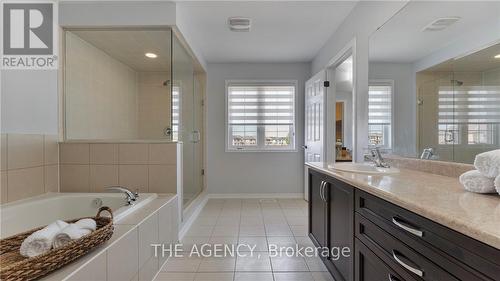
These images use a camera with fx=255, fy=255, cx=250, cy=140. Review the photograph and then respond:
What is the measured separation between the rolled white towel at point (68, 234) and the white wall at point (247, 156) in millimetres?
3014

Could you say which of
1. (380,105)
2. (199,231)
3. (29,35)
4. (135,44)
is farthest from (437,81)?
(29,35)

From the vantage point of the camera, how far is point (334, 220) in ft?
5.40

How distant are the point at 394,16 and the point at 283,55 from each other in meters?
2.14

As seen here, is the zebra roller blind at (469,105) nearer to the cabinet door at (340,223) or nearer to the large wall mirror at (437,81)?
the large wall mirror at (437,81)

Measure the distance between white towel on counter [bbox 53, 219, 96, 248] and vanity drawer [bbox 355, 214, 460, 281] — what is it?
1.32 metres

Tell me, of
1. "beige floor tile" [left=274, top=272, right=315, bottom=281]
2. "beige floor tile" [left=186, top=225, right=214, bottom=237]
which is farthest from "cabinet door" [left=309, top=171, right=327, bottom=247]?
"beige floor tile" [left=186, top=225, right=214, bottom=237]

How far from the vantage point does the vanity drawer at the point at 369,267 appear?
0.99 meters

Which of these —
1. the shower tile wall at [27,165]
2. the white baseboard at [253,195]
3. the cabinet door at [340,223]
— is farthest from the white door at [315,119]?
the shower tile wall at [27,165]

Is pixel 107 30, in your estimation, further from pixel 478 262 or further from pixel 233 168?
pixel 478 262

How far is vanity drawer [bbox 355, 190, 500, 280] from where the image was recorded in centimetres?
59

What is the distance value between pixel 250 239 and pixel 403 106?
178 cm

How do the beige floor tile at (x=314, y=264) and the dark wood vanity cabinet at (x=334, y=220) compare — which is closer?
the dark wood vanity cabinet at (x=334, y=220)

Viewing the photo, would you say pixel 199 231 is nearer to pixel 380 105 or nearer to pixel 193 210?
pixel 193 210

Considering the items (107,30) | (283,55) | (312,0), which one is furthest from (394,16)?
(107,30)
